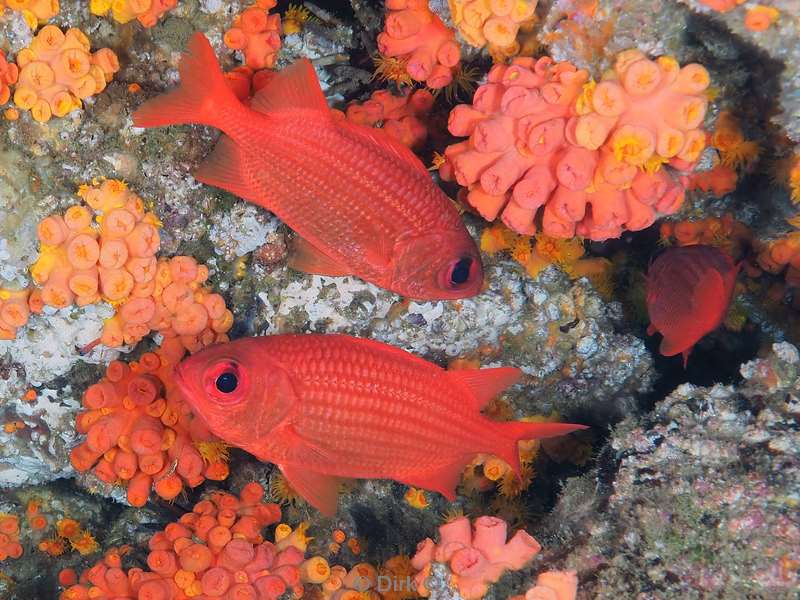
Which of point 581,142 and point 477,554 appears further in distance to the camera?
point 477,554

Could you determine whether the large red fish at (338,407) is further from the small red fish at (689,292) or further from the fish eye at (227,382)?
the small red fish at (689,292)

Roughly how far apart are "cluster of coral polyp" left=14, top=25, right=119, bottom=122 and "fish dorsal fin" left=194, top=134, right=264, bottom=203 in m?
0.62

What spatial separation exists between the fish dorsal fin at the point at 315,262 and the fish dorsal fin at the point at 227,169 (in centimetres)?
40

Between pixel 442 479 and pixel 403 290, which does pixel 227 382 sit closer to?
pixel 403 290

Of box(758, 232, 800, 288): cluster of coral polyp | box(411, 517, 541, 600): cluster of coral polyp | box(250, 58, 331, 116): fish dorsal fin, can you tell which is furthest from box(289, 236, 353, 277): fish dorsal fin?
box(758, 232, 800, 288): cluster of coral polyp

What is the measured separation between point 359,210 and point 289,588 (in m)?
2.12

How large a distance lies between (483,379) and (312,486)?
1013 mm

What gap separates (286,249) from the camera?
11.9ft

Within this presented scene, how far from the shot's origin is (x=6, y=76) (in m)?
2.86

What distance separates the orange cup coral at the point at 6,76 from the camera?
112 inches

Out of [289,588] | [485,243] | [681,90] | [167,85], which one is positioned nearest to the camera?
[681,90]

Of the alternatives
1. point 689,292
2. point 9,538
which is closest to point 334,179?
point 689,292

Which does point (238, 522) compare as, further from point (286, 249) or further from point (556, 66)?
point (556, 66)

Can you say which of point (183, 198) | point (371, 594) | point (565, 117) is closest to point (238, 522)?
point (371, 594)
